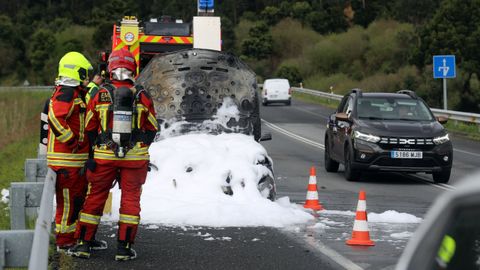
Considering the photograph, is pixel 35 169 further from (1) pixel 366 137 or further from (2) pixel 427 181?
(2) pixel 427 181

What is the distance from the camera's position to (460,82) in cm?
4641

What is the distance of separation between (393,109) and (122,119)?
31.6 ft

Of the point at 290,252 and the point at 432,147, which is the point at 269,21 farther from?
the point at 290,252

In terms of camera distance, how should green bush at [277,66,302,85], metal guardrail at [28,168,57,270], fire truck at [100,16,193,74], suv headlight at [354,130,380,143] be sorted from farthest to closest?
1. green bush at [277,66,302,85]
2. fire truck at [100,16,193,74]
3. suv headlight at [354,130,380,143]
4. metal guardrail at [28,168,57,270]

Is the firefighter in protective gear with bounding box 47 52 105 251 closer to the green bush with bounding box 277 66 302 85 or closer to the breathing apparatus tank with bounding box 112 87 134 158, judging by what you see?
the breathing apparatus tank with bounding box 112 87 134 158

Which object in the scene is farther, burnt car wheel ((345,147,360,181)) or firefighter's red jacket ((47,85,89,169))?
burnt car wheel ((345,147,360,181))

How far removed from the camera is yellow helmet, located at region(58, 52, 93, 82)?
26.9 ft

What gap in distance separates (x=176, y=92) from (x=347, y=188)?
400 centimetres

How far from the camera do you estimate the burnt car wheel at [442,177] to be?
52.5ft

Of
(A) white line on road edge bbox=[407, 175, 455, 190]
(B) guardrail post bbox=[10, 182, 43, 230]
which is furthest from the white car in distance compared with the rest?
(B) guardrail post bbox=[10, 182, 43, 230]

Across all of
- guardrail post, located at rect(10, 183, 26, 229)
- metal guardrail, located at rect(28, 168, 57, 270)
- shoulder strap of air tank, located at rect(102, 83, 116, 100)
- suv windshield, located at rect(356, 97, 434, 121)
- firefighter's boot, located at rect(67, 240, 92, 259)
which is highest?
shoulder strap of air tank, located at rect(102, 83, 116, 100)

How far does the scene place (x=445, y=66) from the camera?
105 ft

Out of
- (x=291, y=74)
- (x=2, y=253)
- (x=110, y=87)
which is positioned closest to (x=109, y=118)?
(x=110, y=87)

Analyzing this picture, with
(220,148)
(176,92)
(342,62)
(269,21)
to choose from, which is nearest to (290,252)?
(220,148)
